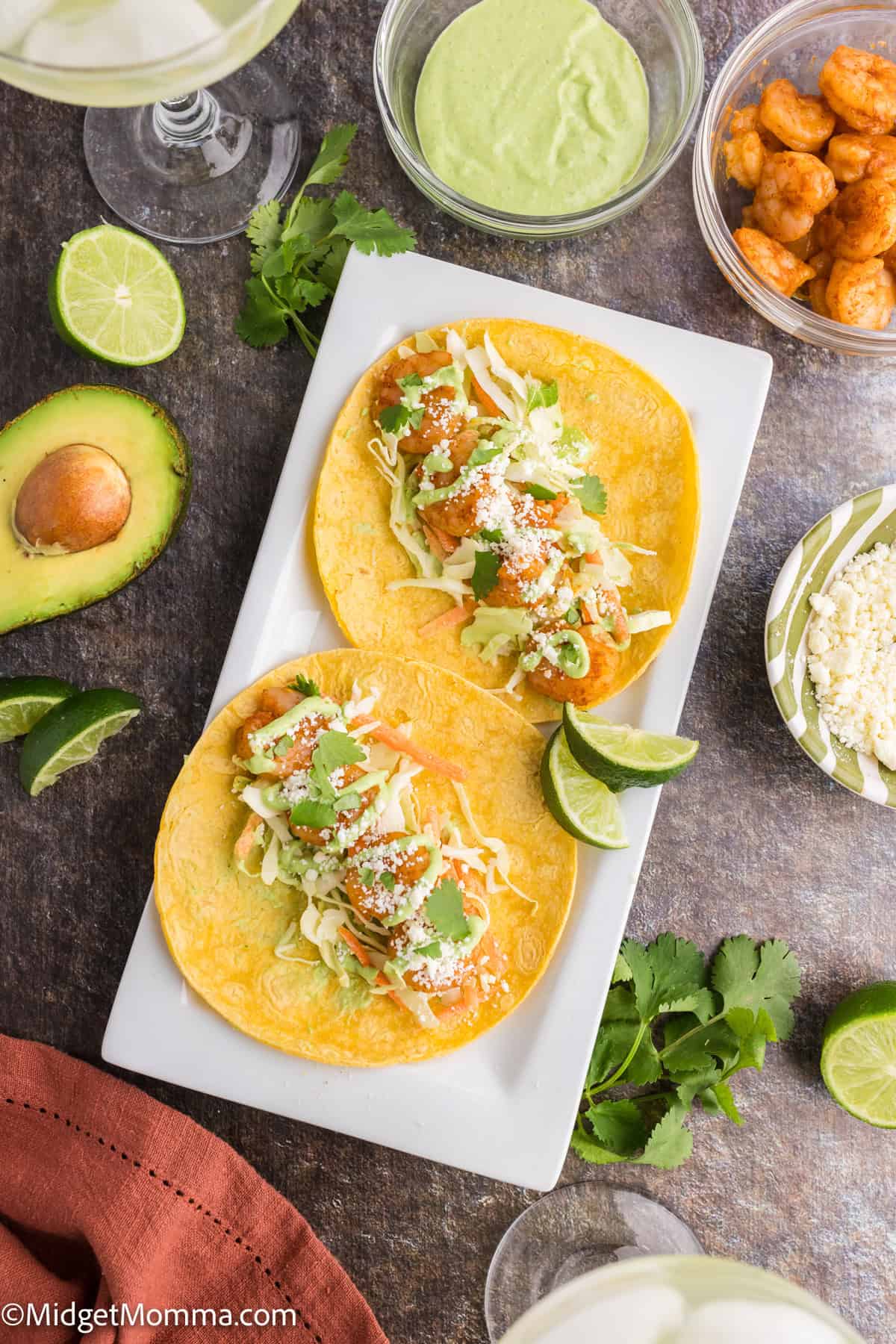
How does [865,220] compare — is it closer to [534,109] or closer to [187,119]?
[534,109]

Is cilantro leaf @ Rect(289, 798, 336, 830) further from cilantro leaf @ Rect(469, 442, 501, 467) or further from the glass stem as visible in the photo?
the glass stem

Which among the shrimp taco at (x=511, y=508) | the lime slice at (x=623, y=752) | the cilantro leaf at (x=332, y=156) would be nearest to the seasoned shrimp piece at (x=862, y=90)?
the shrimp taco at (x=511, y=508)

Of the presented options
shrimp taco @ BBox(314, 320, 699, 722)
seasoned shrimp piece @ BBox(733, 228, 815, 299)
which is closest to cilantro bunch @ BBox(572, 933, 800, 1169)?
shrimp taco @ BBox(314, 320, 699, 722)

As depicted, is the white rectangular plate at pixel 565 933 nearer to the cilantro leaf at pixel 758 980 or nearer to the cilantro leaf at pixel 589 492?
the cilantro leaf at pixel 589 492

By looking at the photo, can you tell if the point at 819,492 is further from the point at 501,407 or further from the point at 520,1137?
the point at 520,1137

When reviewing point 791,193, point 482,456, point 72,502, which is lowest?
point 72,502

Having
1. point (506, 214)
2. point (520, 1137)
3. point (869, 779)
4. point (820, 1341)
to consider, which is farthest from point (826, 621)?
point (820, 1341)

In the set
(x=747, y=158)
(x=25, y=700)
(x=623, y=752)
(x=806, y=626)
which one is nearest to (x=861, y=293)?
(x=747, y=158)
